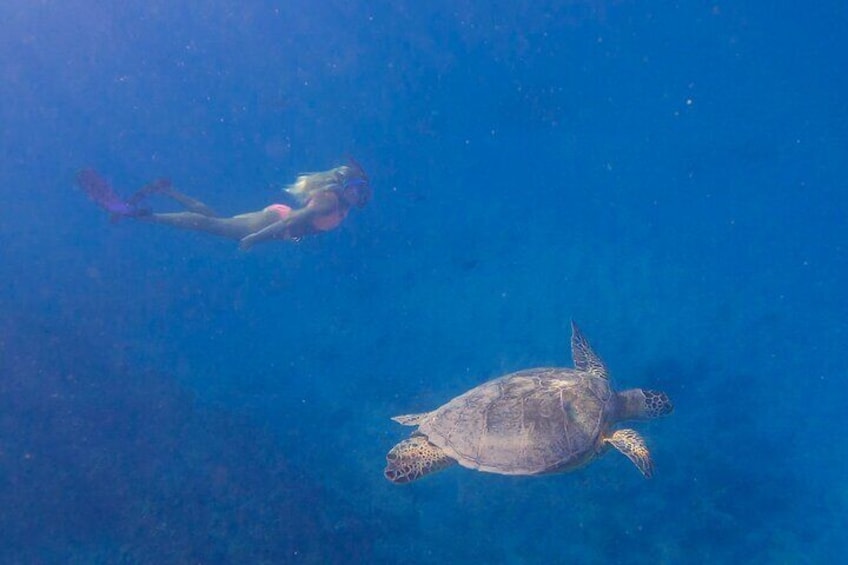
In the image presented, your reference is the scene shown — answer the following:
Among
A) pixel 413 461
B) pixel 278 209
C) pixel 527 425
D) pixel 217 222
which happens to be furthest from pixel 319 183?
pixel 527 425

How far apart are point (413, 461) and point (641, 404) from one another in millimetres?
3021

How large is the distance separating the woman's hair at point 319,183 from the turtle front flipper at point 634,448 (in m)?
6.51

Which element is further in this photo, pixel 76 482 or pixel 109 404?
pixel 109 404

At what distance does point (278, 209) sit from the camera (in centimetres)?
1032

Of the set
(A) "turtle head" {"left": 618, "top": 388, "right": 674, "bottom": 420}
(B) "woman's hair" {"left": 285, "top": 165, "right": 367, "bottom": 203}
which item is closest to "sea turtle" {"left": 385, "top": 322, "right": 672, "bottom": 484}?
Answer: (A) "turtle head" {"left": 618, "top": 388, "right": 674, "bottom": 420}

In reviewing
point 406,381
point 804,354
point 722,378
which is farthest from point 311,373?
point 804,354

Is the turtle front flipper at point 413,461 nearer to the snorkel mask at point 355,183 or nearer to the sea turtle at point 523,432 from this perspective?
the sea turtle at point 523,432

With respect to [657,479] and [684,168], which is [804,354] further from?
[684,168]

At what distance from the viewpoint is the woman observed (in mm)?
9672

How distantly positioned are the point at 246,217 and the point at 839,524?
43.4 ft

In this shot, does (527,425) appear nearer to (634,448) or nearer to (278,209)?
(634,448)

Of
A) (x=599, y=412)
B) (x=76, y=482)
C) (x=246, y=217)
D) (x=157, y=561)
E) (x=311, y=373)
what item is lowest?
(x=157, y=561)

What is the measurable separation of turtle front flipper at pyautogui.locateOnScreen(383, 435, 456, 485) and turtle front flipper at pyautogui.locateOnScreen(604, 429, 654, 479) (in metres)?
1.92

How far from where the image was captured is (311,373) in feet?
42.4
